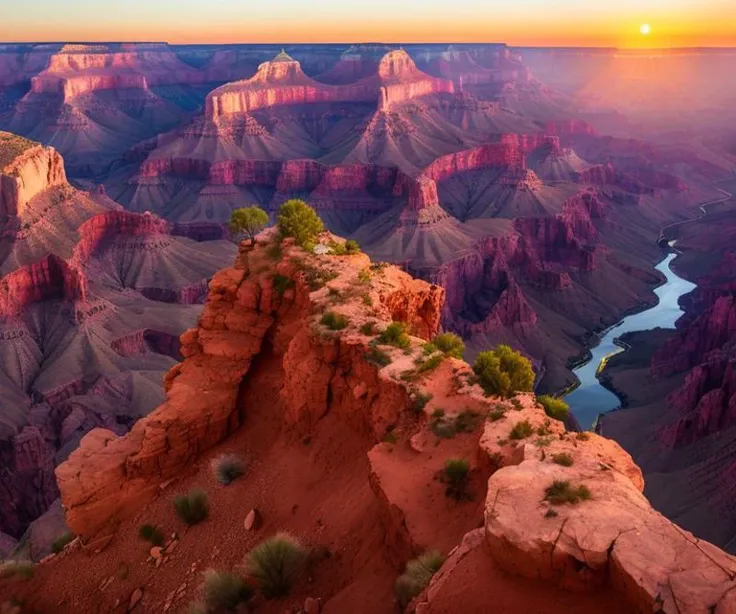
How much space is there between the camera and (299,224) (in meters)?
28.2

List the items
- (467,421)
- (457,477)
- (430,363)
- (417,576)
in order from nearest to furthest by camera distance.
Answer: (417,576)
(457,477)
(467,421)
(430,363)

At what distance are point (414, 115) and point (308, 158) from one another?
1219 inches

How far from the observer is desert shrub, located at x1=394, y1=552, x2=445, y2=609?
12.1 metres

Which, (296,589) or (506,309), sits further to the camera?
(506,309)

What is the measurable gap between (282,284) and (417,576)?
47.8ft

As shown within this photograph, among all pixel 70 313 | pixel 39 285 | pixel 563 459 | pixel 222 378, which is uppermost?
pixel 563 459

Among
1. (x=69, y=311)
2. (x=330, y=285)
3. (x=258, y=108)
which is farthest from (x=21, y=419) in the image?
(x=258, y=108)

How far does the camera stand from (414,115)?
164m

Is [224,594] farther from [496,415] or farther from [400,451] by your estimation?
[496,415]

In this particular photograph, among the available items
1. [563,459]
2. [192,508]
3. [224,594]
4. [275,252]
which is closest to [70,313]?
[275,252]

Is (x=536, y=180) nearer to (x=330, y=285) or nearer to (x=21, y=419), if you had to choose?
(x=21, y=419)

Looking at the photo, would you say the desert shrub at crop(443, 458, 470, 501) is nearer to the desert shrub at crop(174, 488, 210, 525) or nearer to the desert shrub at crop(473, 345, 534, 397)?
the desert shrub at crop(473, 345, 534, 397)

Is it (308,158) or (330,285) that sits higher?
(330,285)

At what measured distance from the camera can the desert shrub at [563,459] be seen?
41.5 feet
